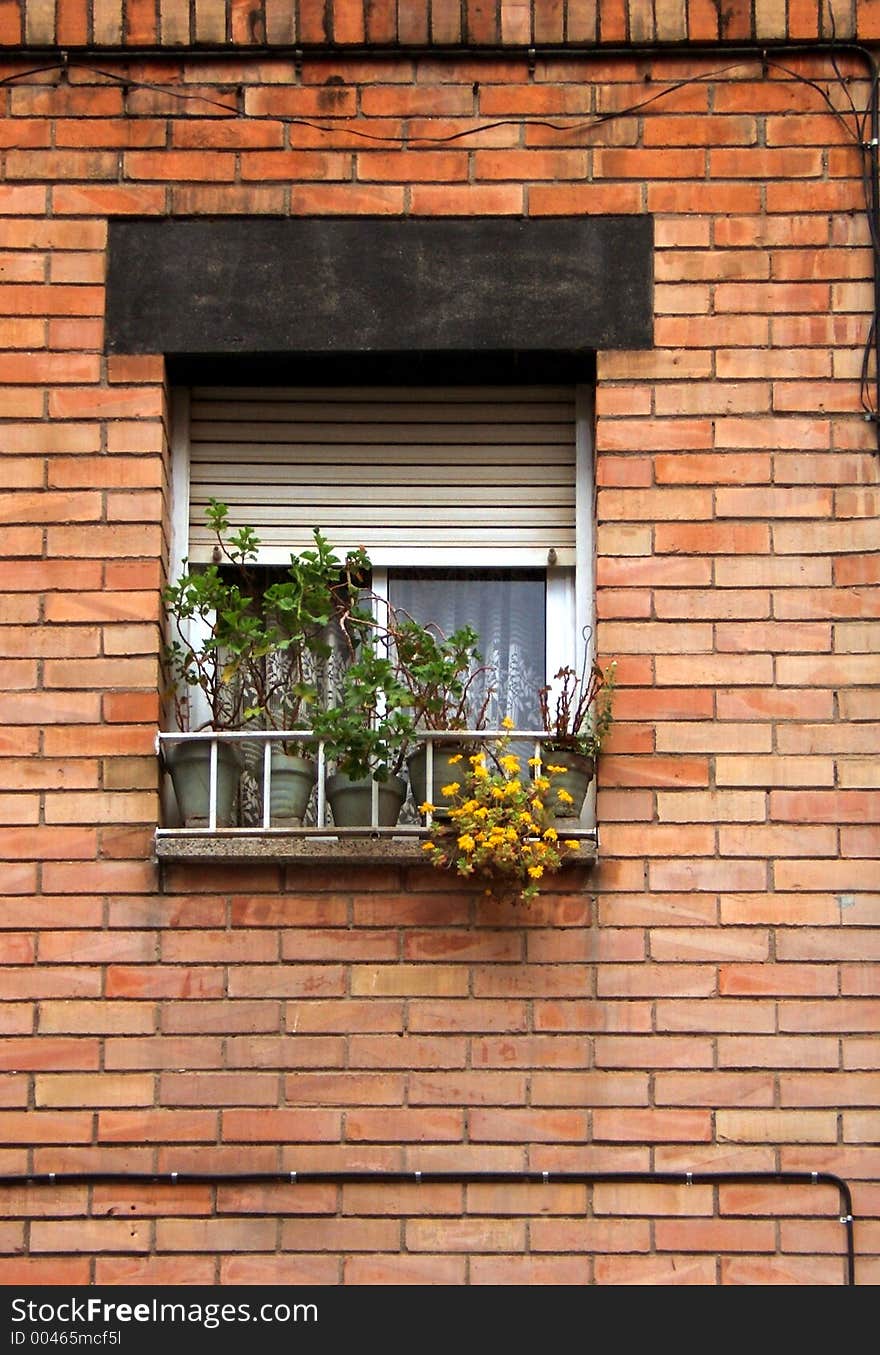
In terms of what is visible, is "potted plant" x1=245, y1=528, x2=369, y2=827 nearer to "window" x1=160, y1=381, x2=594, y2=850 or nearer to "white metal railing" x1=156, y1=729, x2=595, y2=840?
"white metal railing" x1=156, y1=729, x2=595, y2=840

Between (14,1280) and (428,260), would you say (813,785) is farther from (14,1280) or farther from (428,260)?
(14,1280)

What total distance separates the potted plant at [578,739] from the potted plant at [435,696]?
288 mm

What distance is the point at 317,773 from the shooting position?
26.6ft

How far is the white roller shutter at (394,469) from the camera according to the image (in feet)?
28.4

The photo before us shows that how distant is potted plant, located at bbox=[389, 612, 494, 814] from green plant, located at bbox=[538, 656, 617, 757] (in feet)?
0.87

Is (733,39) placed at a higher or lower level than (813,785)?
higher

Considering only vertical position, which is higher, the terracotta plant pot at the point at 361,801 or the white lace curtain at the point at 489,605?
the white lace curtain at the point at 489,605

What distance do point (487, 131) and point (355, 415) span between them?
47.4 inches

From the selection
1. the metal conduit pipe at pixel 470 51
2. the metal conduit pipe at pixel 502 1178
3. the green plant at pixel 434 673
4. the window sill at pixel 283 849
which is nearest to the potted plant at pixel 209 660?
the window sill at pixel 283 849

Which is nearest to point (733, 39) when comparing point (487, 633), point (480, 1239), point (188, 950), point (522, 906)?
point (487, 633)

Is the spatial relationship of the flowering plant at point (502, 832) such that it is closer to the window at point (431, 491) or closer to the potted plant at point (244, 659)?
the potted plant at point (244, 659)

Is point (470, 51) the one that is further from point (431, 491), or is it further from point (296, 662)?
point (296, 662)

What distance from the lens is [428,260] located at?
8500 millimetres

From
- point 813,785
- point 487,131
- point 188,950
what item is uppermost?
point 487,131
